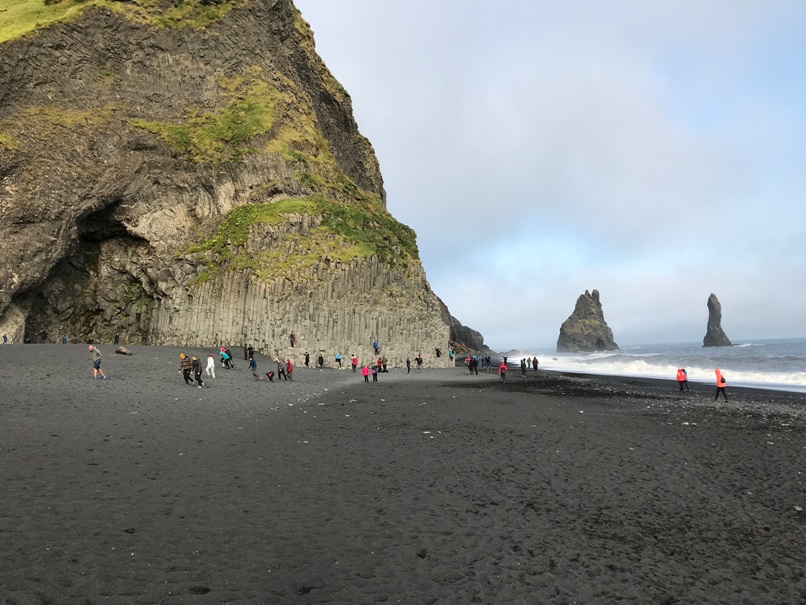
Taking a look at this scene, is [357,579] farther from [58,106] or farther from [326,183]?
[58,106]

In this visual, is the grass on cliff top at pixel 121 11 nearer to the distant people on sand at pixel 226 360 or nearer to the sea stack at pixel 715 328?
the distant people on sand at pixel 226 360

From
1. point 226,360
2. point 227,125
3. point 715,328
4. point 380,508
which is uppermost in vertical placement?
point 227,125

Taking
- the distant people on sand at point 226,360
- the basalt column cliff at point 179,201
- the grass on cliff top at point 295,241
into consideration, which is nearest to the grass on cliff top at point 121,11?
the basalt column cliff at point 179,201

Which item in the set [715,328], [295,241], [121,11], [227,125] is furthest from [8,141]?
[715,328]

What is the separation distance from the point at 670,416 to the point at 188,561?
20.7 m

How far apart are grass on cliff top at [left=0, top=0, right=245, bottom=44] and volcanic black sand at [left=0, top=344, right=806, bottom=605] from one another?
184 ft

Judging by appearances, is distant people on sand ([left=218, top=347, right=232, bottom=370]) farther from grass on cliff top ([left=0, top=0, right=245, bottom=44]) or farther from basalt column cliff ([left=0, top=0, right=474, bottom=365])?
grass on cliff top ([left=0, top=0, right=245, bottom=44])

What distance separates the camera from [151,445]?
36.8 feet

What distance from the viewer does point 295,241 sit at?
149ft

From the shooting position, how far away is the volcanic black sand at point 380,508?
5836 mm

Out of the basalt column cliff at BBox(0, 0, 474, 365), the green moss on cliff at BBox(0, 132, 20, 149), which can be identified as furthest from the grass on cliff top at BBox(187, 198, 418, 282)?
the green moss on cliff at BBox(0, 132, 20, 149)

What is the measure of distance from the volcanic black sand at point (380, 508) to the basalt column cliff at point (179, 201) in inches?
1086

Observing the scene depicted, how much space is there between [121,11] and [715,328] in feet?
708

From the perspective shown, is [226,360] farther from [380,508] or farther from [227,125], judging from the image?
[227,125]
